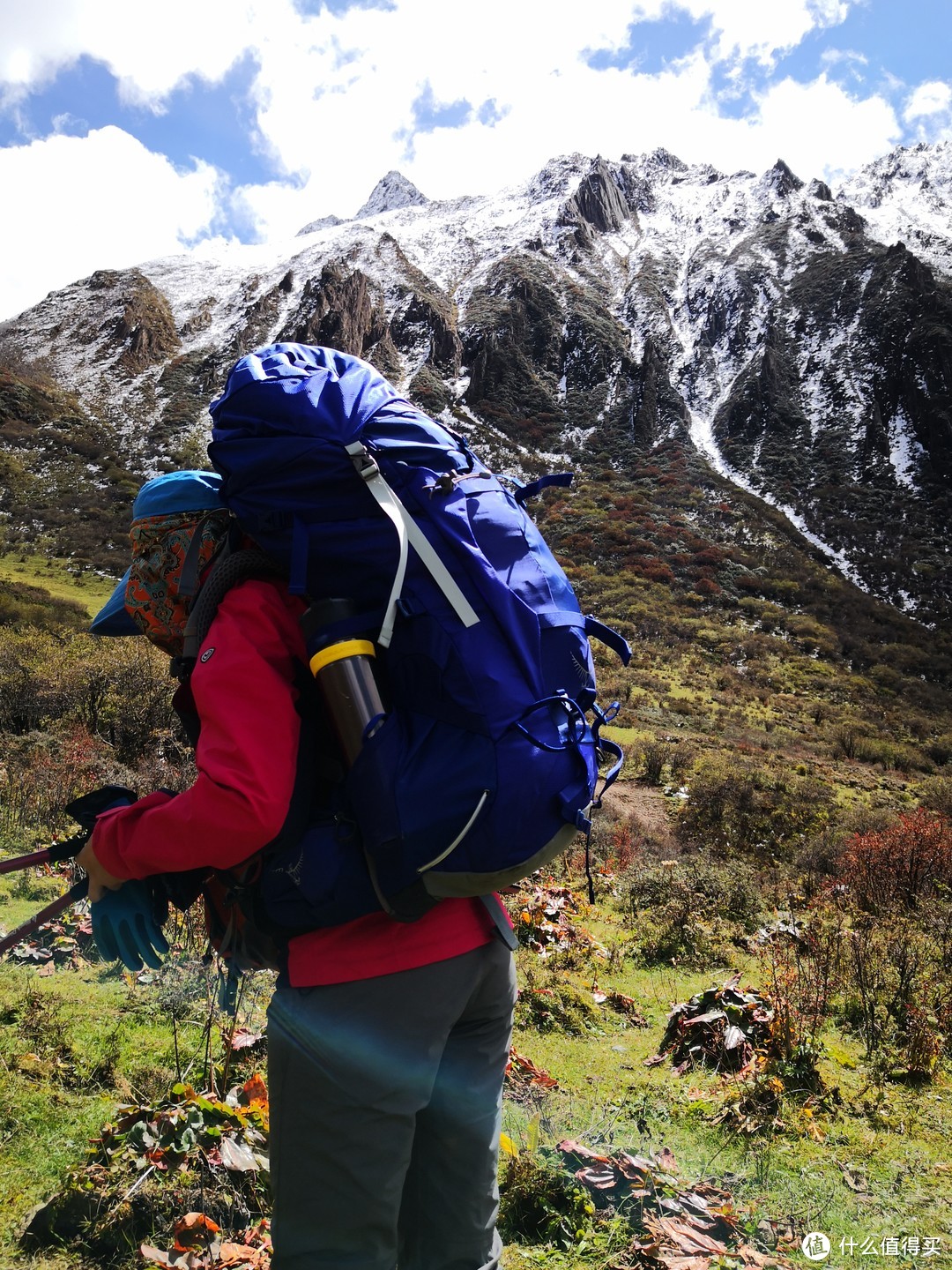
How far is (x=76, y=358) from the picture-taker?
83.2 m

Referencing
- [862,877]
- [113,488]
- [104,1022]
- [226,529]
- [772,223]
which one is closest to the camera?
[226,529]

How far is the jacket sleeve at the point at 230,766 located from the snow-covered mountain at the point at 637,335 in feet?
170

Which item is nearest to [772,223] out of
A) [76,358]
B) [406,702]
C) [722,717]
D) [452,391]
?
[452,391]

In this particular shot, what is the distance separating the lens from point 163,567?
1732 mm

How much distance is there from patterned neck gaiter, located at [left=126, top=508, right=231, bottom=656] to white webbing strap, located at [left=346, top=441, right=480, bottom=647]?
0.41m

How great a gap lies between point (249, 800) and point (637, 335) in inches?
3687

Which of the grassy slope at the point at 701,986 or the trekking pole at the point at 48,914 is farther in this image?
the grassy slope at the point at 701,986

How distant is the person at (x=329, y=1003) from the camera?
1.35 metres

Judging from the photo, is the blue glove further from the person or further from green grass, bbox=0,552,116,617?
green grass, bbox=0,552,116,617

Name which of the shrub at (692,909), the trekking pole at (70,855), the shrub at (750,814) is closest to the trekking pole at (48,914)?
the trekking pole at (70,855)

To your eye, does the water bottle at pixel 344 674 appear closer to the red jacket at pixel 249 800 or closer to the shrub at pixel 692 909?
the red jacket at pixel 249 800

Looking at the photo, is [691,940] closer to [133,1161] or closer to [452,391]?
[133,1161]

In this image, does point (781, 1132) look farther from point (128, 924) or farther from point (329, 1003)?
point (128, 924)

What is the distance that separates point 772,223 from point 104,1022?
11442 centimetres
